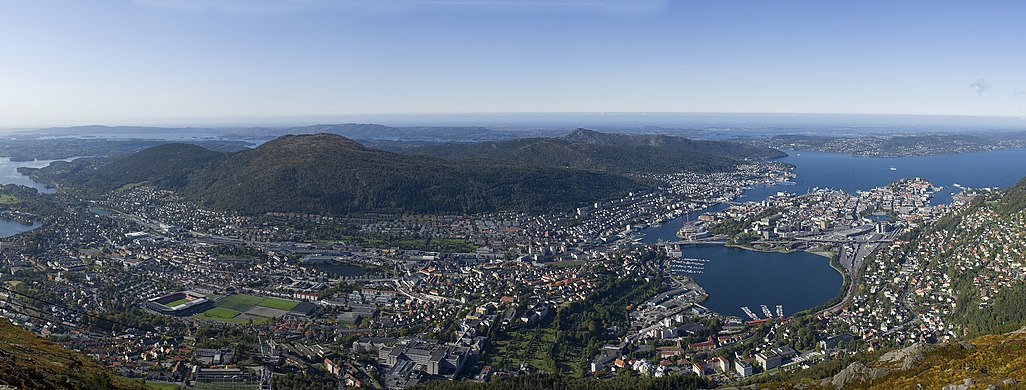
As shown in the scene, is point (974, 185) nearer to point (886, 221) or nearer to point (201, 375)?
point (886, 221)

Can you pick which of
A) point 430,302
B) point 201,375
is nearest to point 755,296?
point 430,302

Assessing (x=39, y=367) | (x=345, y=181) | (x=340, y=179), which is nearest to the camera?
(x=39, y=367)

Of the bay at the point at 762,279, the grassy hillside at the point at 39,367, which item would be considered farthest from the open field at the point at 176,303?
the bay at the point at 762,279

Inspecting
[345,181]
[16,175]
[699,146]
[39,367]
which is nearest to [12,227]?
[345,181]

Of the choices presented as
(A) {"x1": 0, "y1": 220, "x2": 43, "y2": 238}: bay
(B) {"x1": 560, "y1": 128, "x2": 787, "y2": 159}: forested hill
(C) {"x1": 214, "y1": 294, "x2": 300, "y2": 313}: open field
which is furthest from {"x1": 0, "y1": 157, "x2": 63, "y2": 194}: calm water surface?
(B) {"x1": 560, "y1": 128, "x2": 787, "y2": 159}: forested hill

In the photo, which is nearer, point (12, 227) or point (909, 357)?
point (909, 357)

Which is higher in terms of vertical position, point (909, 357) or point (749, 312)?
point (909, 357)

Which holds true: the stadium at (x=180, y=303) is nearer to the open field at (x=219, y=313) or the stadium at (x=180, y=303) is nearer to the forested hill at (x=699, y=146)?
the open field at (x=219, y=313)

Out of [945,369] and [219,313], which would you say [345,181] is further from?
[945,369]
